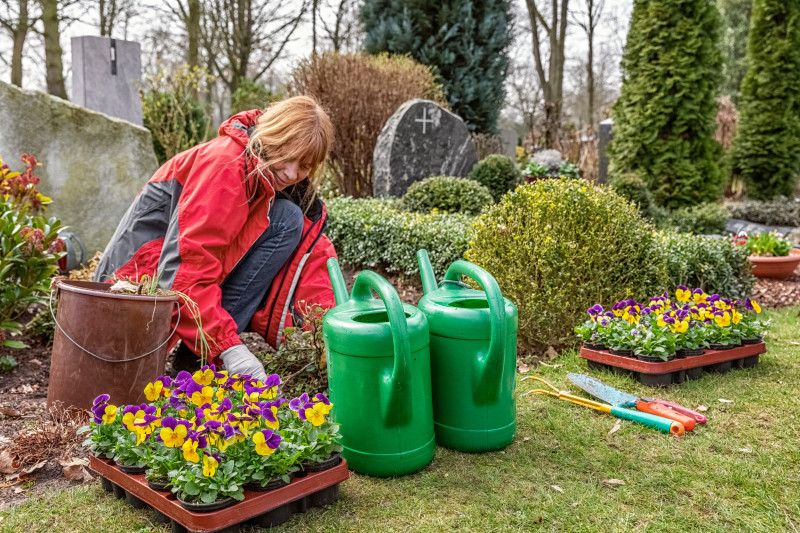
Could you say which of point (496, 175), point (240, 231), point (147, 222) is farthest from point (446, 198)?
point (147, 222)

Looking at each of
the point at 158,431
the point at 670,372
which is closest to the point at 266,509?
the point at 158,431

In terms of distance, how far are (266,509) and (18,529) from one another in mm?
728

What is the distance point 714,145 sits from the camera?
29.1 feet

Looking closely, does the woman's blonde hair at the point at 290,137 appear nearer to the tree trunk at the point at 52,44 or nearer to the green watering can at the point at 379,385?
the green watering can at the point at 379,385

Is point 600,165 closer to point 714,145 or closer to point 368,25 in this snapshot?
point 714,145

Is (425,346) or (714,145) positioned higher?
(714,145)

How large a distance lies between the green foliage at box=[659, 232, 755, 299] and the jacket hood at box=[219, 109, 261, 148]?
2.94 meters

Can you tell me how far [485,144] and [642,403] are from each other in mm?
10122

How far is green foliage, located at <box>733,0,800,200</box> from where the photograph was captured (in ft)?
33.9

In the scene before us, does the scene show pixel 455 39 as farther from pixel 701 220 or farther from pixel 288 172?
pixel 288 172

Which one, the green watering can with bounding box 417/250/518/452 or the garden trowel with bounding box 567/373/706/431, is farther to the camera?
the garden trowel with bounding box 567/373/706/431

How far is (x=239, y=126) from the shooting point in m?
2.72

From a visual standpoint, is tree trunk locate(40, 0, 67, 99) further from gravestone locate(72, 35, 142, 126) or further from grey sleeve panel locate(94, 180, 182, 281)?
grey sleeve panel locate(94, 180, 182, 281)

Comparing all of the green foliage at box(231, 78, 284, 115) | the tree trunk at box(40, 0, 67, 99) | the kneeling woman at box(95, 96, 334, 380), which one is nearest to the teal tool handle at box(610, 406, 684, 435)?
the kneeling woman at box(95, 96, 334, 380)
